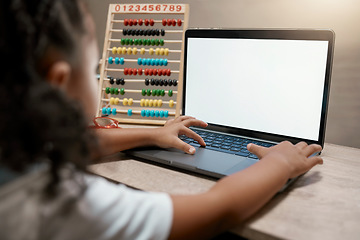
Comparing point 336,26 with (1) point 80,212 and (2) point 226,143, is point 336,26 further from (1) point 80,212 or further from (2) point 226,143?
(1) point 80,212

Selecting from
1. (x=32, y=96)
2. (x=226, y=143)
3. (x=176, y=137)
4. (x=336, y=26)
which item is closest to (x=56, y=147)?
(x=32, y=96)

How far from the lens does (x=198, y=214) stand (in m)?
0.46

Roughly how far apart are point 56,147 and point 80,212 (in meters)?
0.08

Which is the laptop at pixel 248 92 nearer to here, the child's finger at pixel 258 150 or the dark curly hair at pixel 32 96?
the child's finger at pixel 258 150

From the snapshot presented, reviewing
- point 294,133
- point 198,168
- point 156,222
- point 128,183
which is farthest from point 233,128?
point 156,222

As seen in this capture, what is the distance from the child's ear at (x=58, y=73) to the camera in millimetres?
368

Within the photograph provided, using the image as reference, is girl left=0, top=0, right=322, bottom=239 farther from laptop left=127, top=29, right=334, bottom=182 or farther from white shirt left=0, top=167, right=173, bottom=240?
laptop left=127, top=29, right=334, bottom=182

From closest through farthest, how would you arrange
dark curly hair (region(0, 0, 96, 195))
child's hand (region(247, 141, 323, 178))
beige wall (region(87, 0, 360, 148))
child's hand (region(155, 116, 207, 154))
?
dark curly hair (region(0, 0, 96, 195)) → child's hand (region(247, 141, 323, 178)) → child's hand (region(155, 116, 207, 154)) → beige wall (region(87, 0, 360, 148))

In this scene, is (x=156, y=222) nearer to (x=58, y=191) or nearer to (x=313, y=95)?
(x=58, y=191)

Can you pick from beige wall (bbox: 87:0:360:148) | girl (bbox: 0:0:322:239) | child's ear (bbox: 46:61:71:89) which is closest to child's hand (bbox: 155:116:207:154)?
girl (bbox: 0:0:322:239)

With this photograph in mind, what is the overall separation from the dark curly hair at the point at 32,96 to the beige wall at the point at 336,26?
37.1 inches

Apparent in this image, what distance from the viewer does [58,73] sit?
0.37 m

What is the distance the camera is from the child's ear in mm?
368

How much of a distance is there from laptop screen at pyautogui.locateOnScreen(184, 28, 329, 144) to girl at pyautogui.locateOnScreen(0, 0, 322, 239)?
1.59 feet
